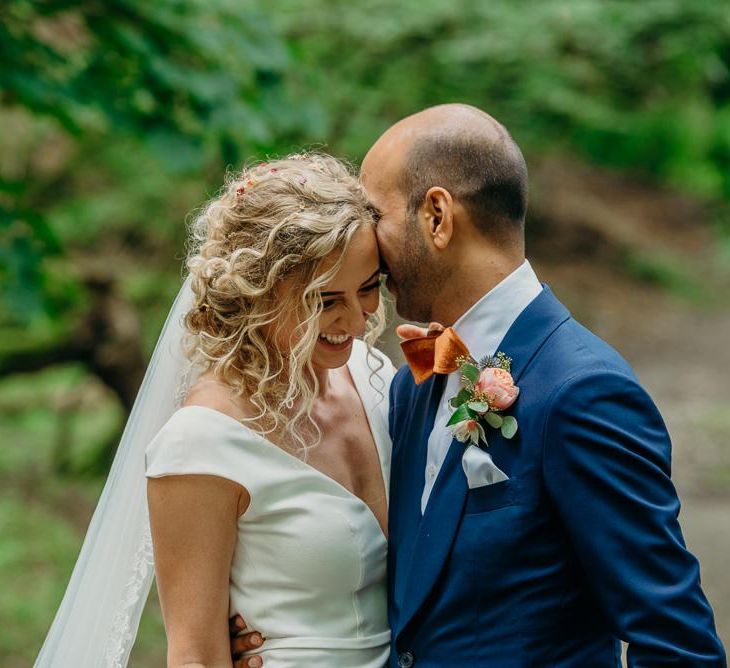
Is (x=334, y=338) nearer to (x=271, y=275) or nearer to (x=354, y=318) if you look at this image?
(x=354, y=318)

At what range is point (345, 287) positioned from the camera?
2496mm

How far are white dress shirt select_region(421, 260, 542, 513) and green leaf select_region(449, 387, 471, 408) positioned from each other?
96 mm

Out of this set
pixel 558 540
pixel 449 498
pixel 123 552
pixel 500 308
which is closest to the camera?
pixel 558 540

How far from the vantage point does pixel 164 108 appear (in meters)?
3.78

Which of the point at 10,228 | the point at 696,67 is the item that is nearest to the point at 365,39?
the point at 696,67

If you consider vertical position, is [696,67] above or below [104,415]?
above

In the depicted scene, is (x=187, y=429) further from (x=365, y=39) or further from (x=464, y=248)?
(x=365, y=39)

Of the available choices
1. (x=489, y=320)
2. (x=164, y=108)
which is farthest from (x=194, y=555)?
(x=164, y=108)

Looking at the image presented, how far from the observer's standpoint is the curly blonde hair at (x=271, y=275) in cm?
243

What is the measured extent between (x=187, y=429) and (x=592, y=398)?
0.92 m

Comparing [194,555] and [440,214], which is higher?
[440,214]

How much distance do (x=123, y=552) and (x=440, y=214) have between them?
1.24m

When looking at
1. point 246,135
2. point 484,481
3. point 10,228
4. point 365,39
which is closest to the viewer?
point 484,481

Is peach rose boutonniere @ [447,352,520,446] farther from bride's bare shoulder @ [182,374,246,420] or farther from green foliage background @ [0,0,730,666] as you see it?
green foliage background @ [0,0,730,666]
